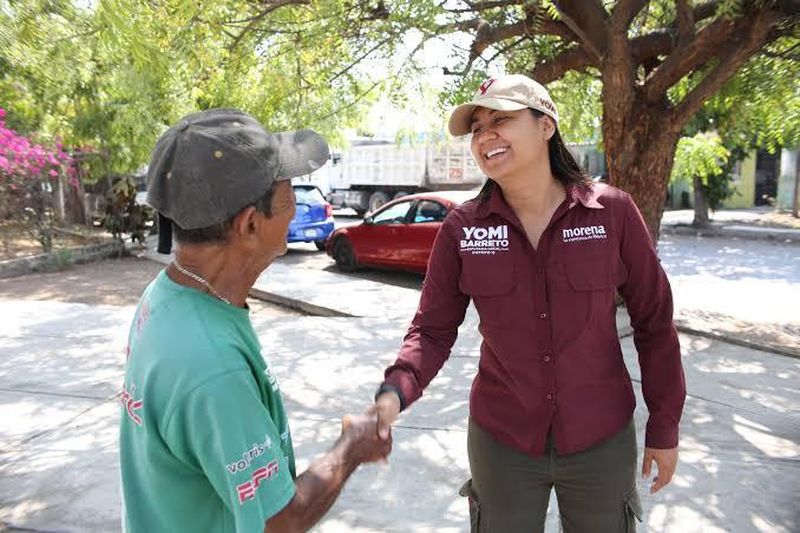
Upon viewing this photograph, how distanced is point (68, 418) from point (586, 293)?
4.12 metres

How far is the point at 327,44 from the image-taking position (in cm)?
715

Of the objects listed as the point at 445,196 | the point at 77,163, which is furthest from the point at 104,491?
the point at 77,163

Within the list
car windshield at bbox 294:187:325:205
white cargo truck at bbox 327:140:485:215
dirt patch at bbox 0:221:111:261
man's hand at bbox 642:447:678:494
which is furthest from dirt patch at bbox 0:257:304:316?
white cargo truck at bbox 327:140:485:215

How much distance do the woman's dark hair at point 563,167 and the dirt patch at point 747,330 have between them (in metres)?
5.24

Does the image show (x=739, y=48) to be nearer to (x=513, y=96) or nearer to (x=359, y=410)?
(x=359, y=410)

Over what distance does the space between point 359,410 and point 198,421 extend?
3914 mm

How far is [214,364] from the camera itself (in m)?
1.17

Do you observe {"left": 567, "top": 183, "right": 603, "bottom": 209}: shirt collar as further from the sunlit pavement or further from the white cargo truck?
the white cargo truck

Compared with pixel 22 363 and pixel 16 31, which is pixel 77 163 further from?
pixel 16 31

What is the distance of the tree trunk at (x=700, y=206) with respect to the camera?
1788cm

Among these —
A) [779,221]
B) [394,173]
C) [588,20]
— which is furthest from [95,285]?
[779,221]

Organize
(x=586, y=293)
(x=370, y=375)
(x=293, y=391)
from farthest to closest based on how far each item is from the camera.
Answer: (x=370, y=375) → (x=293, y=391) → (x=586, y=293)

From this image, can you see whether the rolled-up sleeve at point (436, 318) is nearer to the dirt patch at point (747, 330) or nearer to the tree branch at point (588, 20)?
the tree branch at point (588, 20)

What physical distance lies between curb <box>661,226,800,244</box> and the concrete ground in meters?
11.1
